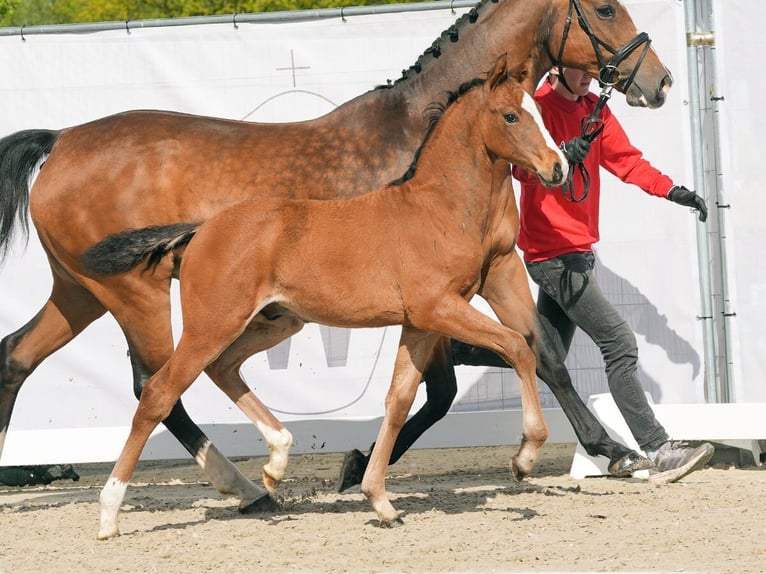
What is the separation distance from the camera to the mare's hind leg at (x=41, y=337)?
638cm

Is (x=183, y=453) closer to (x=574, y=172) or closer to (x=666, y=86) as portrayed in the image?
(x=574, y=172)

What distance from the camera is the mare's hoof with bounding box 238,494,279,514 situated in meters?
5.76

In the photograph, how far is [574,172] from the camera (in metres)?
6.22

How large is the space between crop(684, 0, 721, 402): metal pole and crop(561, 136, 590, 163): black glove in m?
1.60

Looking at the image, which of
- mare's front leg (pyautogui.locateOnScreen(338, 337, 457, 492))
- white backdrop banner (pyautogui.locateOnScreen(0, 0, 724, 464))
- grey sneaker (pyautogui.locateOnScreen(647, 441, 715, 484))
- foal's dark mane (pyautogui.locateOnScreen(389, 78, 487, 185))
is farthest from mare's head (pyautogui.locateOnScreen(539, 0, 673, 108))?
grey sneaker (pyautogui.locateOnScreen(647, 441, 715, 484))

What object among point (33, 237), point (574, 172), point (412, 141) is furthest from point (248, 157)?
point (33, 237)

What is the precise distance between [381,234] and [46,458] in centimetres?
306

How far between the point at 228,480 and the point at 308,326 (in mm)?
1716

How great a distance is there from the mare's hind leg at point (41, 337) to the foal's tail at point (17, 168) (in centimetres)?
35

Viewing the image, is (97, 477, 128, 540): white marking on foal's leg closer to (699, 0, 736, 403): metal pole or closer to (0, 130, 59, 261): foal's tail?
(0, 130, 59, 261): foal's tail

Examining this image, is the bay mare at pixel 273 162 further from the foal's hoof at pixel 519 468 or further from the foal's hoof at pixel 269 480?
A: the foal's hoof at pixel 519 468

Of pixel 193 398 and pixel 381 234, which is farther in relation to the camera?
pixel 193 398

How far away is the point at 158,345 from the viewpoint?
5.91 metres

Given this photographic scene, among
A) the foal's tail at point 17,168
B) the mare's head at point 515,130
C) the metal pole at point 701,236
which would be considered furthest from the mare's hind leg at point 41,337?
the metal pole at point 701,236
